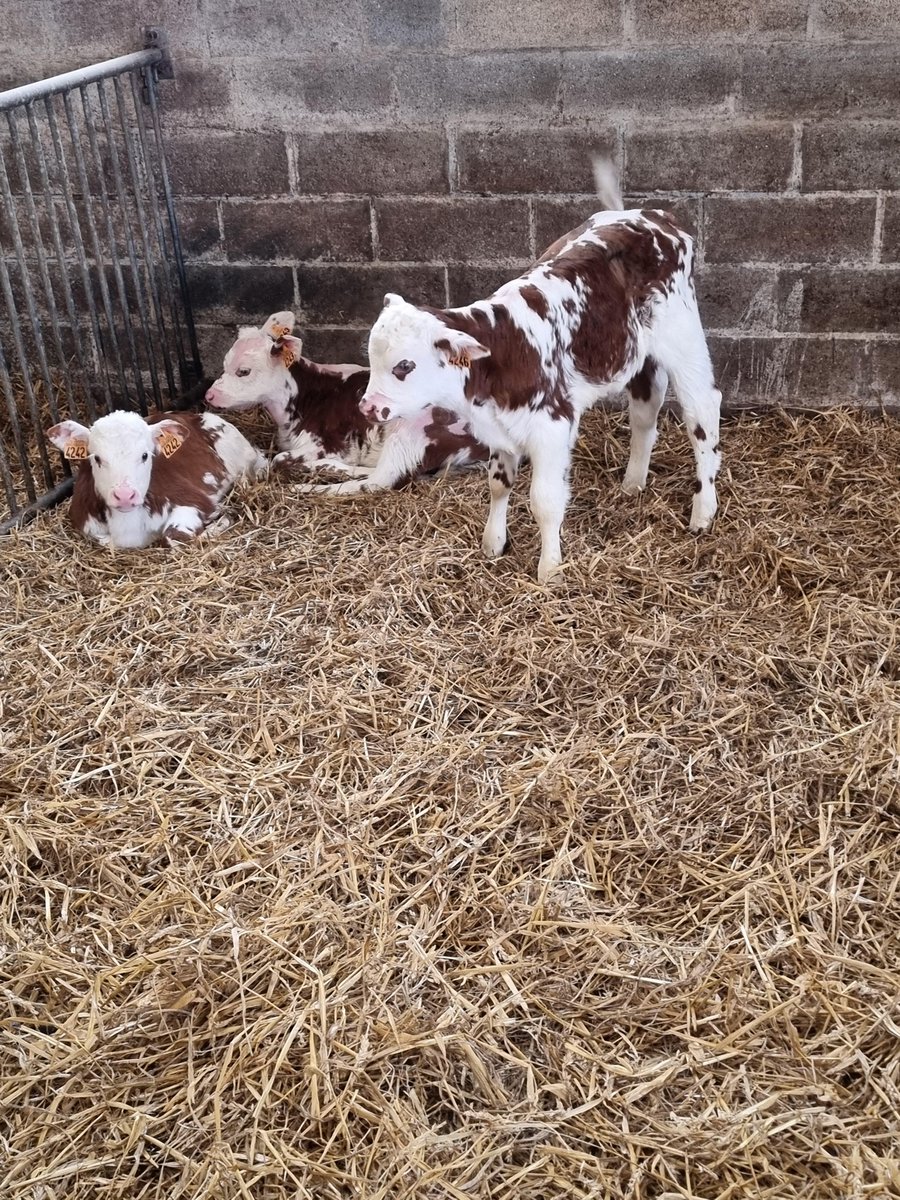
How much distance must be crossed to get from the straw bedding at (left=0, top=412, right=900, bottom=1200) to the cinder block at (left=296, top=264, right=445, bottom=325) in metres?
1.44

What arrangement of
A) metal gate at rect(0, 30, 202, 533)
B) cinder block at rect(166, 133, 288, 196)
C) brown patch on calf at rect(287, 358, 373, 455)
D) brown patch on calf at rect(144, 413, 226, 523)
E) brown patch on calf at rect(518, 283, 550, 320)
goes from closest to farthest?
brown patch on calf at rect(518, 283, 550, 320)
brown patch on calf at rect(144, 413, 226, 523)
metal gate at rect(0, 30, 202, 533)
brown patch on calf at rect(287, 358, 373, 455)
cinder block at rect(166, 133, 288, 196)

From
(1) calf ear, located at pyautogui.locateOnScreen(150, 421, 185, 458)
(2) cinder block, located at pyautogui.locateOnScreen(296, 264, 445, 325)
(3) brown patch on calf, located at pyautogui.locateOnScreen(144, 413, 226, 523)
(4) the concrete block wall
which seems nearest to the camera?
(1) calf ear, located at pyautogui.locateOnScreen(150, 421, 185, 458)

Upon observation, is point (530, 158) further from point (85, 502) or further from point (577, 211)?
point (85, 502)

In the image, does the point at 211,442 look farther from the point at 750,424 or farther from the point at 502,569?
the point at 750,424

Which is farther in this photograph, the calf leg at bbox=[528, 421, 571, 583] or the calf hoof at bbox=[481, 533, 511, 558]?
the calf hoof at bbox=[481, 533, 511, 558]

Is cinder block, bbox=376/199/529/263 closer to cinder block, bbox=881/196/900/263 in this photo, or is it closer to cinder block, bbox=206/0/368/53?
cinder block, bbox=206/0/368/53

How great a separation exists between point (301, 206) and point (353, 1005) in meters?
3.87

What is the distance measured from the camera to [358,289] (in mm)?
5262

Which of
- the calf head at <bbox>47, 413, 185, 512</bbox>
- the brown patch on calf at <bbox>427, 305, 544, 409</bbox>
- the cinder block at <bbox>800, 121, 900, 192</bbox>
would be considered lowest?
the calf head at <bbox>47, 413, 185, 512</bbox>

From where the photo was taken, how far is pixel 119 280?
15.8 feet

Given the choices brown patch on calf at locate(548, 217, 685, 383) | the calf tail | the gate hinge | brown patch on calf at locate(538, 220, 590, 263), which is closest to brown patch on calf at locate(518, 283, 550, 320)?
brown patch on calf at locate(548, 217, 685, 383)

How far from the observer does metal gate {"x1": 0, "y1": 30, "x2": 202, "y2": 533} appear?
4.47m

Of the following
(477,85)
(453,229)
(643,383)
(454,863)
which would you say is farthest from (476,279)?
(454,863)

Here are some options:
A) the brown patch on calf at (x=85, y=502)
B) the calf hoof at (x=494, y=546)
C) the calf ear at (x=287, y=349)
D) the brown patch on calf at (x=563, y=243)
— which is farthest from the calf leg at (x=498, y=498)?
the brown patch on calf at (x=85, y=502)
